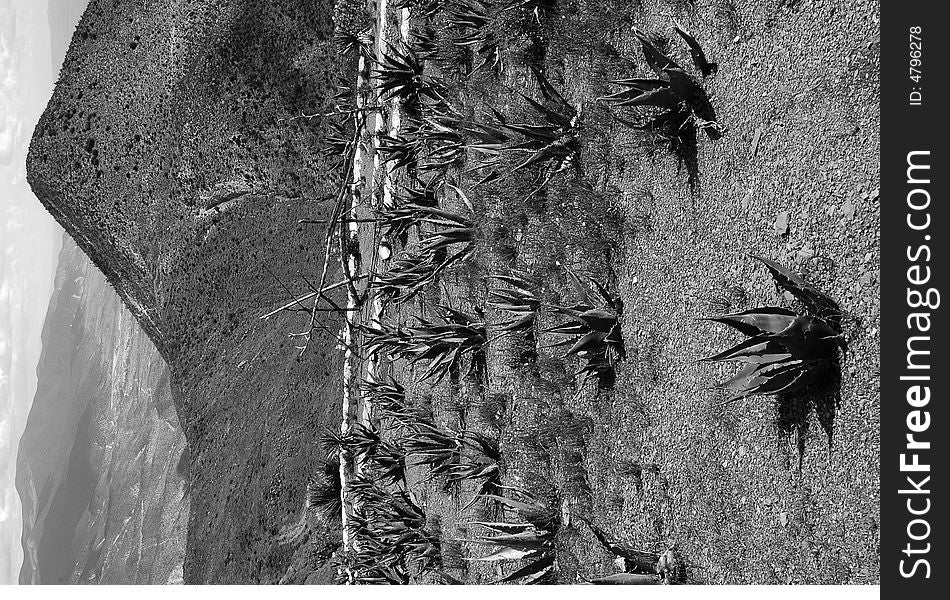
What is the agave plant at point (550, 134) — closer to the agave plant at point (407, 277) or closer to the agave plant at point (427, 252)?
the agave plant at point (427, 252)

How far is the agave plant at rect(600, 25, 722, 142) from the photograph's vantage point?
362 centimetres

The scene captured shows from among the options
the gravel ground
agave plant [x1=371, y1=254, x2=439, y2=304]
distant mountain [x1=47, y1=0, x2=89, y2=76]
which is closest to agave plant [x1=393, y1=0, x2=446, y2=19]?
the gravel ground

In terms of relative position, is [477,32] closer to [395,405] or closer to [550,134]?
A: [550,134]

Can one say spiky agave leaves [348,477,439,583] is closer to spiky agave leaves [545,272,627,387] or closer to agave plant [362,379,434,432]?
agave plant [362,379,434,432]

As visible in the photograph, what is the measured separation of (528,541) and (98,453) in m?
50.6

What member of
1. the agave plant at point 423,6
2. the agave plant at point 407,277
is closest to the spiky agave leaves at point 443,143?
the agave plant at point 407,277

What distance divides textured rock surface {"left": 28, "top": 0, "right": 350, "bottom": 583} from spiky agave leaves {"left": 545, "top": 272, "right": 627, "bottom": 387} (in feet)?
19.2

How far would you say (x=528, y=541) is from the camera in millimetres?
4562

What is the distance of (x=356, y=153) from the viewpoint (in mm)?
8648

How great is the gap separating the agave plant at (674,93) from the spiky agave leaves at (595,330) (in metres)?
0.98

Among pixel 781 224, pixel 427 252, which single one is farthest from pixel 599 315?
pixel 427 252
